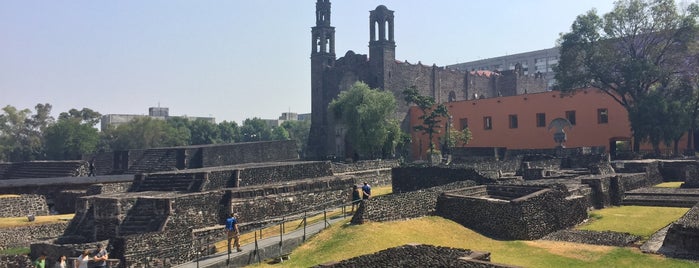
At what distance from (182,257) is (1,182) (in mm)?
21185

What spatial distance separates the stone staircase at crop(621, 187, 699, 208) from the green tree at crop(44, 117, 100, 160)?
192 ft

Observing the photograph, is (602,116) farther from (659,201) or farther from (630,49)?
(659,201)

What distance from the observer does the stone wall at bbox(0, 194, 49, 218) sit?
88.9 feet

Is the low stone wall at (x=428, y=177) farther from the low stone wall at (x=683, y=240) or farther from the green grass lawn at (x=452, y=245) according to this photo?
the low stone wall at (x=683, y=240)

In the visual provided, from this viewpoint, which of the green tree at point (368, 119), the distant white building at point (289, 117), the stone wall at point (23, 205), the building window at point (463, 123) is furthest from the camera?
the distant white building at point (289, 117)


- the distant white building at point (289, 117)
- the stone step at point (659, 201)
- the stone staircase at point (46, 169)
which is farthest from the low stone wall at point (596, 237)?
the distant white building at point (289, 117)

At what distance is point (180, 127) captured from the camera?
8244cm

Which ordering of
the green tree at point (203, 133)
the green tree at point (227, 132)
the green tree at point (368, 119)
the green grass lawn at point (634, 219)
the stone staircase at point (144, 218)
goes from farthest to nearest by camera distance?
the green tree at point (227, 132) → the green tree at point (203, 133) → the green tree at point (368, 119) → the stone staircase at point (144, 218) → the green grass lawn at point (634, 219)

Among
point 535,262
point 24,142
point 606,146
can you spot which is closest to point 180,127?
point 24,142

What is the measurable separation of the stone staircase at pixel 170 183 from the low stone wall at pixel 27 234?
3.28 meters

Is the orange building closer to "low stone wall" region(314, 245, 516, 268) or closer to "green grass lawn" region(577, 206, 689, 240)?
"green grass lawn" region(577, 206, 689, 240)

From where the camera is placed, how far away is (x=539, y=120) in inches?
1943

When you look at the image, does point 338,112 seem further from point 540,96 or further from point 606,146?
point 606,146

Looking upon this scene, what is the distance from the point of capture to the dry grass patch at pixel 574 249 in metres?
15.5
